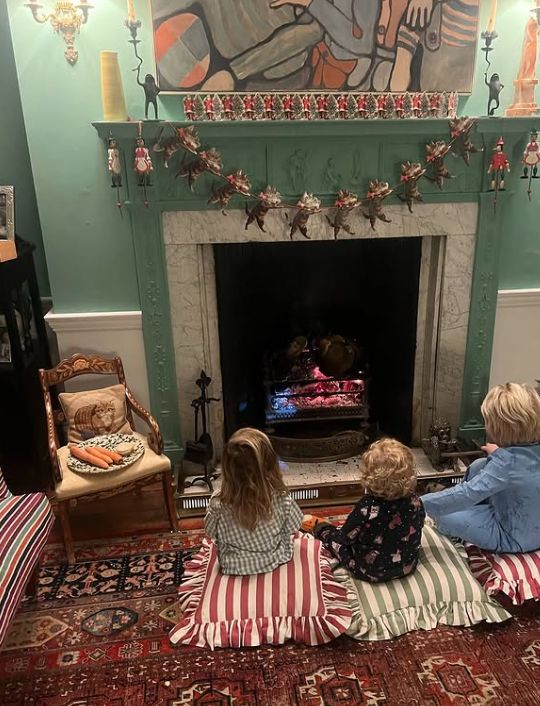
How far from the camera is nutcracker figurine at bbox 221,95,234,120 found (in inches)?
103

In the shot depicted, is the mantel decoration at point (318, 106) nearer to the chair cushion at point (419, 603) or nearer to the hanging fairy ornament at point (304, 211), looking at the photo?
the hanging fairy ornament at point (304, 211)

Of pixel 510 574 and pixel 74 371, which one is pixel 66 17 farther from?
pixel 510 574

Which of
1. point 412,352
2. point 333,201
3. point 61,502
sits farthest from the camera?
point 412,352

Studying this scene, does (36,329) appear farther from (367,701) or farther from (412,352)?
(367,701)

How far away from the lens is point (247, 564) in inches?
83.6

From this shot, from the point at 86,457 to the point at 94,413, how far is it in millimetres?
342

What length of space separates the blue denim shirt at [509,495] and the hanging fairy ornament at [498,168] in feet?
4.68

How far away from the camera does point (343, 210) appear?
2836 mm

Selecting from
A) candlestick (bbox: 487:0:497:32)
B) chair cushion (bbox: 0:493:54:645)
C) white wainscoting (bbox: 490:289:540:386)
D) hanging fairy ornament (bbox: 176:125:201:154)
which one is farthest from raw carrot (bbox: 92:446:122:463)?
candlestick (bbox: 487:0:497:32)

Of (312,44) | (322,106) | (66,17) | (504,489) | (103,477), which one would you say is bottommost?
(103,477)

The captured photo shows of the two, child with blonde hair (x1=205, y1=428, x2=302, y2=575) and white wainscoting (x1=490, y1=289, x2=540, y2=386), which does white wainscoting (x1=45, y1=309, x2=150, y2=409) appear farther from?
white wainscoting (x1=490, y1=289, x2=540, y2=386)

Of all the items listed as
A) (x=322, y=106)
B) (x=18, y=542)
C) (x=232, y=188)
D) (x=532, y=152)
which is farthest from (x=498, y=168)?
(x=18, y=542)

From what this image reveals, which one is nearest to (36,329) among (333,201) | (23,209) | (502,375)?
(23,209)

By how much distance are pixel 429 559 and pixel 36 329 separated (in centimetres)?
231
